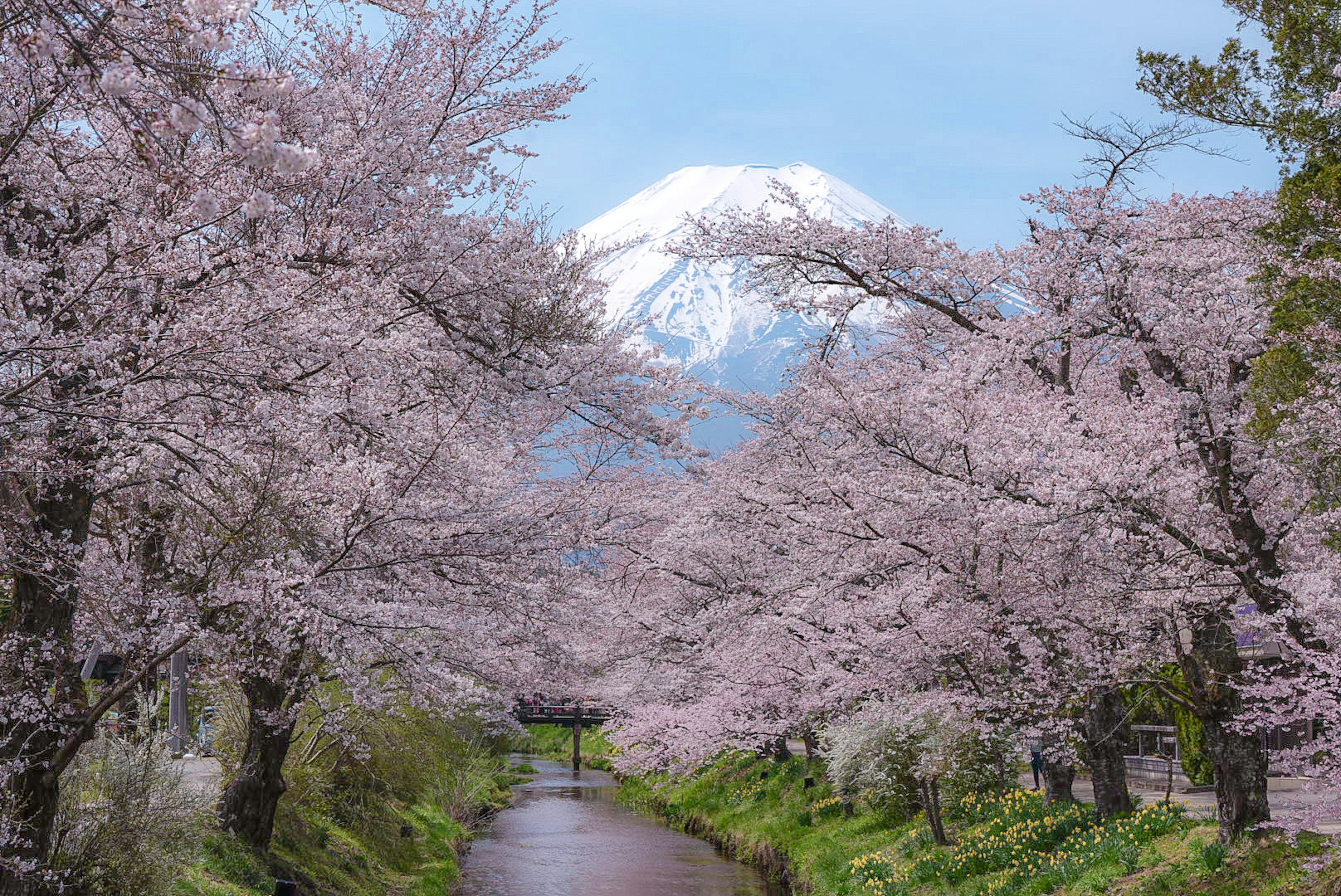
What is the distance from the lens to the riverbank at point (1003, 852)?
30.5 feet

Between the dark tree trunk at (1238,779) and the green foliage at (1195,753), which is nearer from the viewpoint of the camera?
the dark tree trunk at (1238,779)

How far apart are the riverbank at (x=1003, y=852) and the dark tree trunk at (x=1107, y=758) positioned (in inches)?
12.3

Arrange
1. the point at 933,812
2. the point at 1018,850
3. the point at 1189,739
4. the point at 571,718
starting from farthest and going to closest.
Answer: the point at 571,718, the point at 1189,739, the point at 933,812, the point at 1018,850

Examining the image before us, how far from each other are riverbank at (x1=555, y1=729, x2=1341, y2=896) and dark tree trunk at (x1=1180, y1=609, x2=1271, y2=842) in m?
0.37

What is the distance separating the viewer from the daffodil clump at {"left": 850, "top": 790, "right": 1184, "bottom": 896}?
37.4ft

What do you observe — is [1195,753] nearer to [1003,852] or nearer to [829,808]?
[829,808]

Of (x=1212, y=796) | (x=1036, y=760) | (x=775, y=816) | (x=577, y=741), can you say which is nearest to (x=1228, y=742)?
(x=1212, y=796)

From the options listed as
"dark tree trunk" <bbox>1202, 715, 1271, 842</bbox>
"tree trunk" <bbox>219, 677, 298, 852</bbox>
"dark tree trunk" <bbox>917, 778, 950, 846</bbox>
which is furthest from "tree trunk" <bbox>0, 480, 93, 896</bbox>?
"dark tree trunk" <bbox>917, 778, 950, 846</bbox>

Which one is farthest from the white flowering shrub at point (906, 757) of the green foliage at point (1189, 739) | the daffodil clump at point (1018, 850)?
the green foliage at point (1189, 739)

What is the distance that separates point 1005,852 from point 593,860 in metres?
11.0

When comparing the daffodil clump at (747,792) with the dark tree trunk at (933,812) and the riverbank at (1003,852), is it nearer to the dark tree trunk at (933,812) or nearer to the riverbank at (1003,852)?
the riverbank at (1003,852)

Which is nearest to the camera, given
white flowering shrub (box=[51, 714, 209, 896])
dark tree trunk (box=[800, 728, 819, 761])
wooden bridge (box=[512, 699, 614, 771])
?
white flowering shrub (box=[51, 714, 209, 896])

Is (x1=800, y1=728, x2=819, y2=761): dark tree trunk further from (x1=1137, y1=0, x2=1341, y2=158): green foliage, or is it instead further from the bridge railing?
the bridge railing

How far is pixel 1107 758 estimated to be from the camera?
12.7 metres
